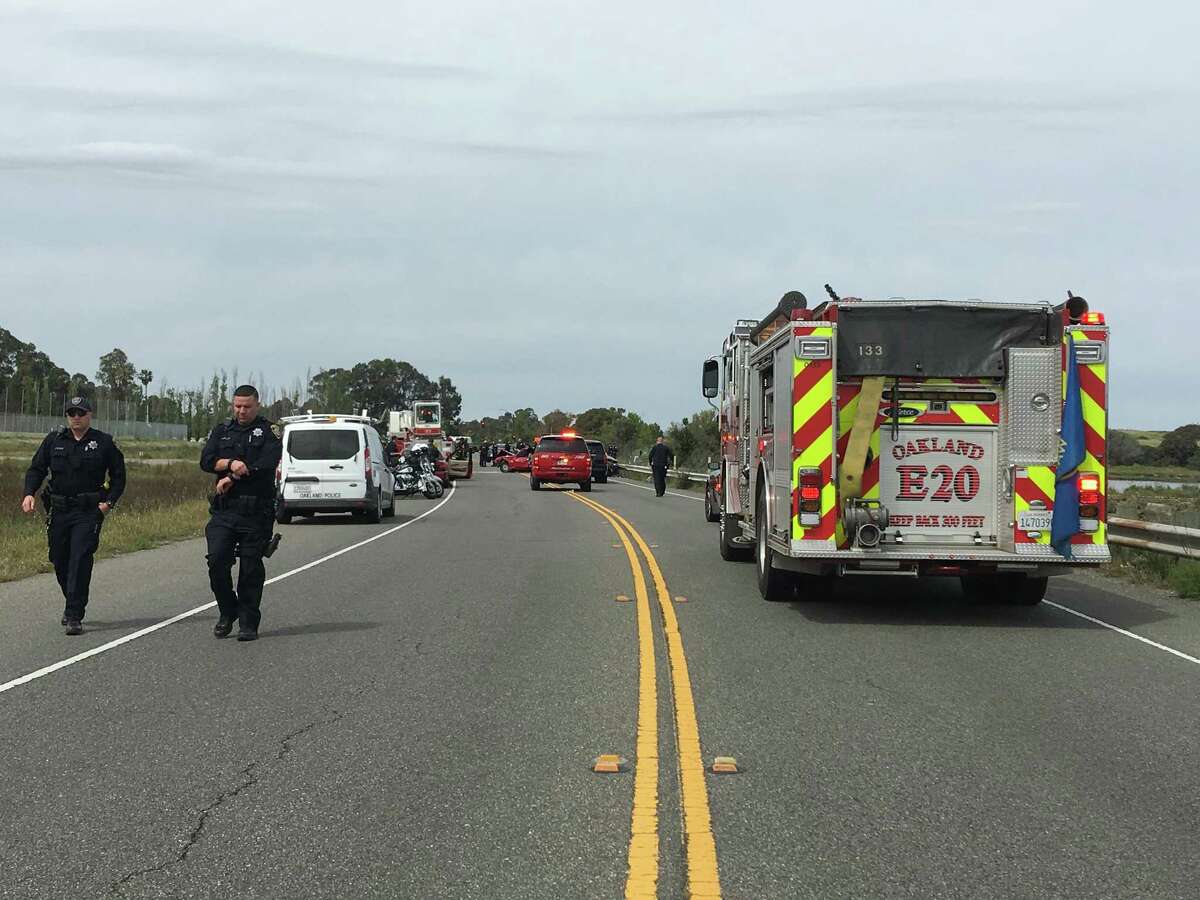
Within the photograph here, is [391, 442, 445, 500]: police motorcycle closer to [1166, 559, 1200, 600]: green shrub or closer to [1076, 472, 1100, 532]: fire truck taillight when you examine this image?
[1166, 559, 1200, 600]: green shrub

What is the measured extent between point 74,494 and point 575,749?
6.04m

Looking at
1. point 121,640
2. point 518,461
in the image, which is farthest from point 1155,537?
point 518,461

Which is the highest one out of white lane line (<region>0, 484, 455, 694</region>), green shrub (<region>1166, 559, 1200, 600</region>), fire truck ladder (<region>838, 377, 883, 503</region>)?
fire truck ladder (<region>838, 377, 883, 503</region>)

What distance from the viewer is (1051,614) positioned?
12219 millimetres

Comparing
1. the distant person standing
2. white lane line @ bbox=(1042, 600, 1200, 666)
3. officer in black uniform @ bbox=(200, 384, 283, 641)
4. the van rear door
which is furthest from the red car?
officer in black uniform @ bbox=(200, 384, 283, 641)

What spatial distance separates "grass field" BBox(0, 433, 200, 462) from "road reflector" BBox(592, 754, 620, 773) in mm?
58848

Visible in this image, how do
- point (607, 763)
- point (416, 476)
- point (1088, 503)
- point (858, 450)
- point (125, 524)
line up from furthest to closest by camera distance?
point (416, 476), point (125, 524), point (858, 450), point (1088, 503), point (607, 763)

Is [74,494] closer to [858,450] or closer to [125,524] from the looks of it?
[858,450]

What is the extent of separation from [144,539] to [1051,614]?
13928 millimetres

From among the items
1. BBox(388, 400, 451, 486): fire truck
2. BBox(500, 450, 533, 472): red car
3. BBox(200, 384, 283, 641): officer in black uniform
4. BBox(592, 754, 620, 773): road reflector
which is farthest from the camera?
BBox(500, 450, 533, 472): red car

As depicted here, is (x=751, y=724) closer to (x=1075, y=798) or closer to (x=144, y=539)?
(x=1075, y=798)

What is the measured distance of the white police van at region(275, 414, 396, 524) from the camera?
964 inches

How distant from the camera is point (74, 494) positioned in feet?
35.4

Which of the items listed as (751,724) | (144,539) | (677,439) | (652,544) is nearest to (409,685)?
(751,724)
